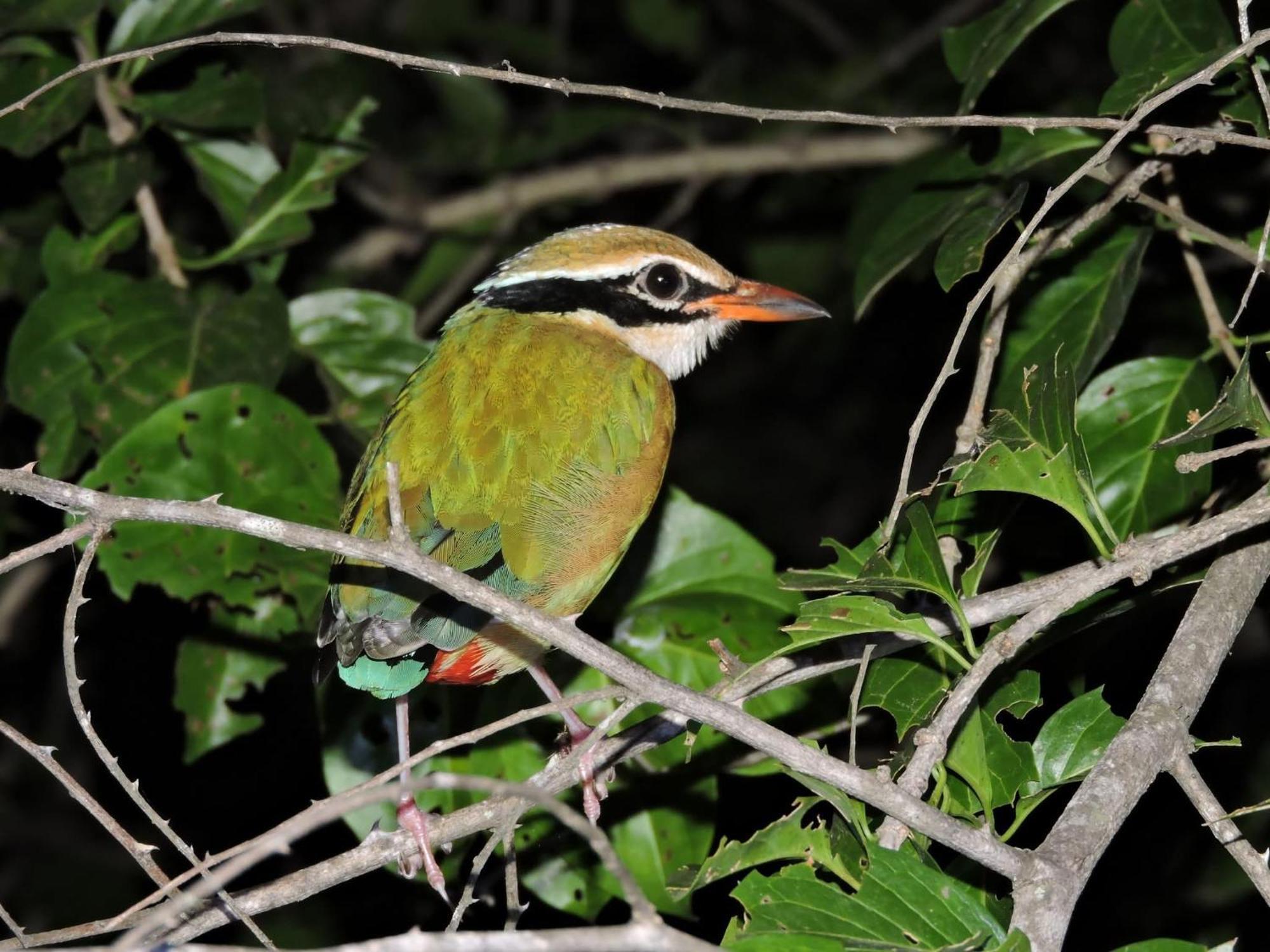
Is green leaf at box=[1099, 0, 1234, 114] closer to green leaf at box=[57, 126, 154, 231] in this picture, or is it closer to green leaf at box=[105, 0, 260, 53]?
green leaf at box=[105, 0, 260, 53]

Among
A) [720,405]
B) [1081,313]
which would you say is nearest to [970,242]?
[1081,313]

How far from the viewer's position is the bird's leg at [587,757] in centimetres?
371

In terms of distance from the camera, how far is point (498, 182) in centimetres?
676

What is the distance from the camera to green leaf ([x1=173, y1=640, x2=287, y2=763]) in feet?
13.4

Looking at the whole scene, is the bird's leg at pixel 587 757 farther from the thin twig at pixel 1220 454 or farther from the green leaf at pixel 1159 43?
the green leaf at pixel 1159 43

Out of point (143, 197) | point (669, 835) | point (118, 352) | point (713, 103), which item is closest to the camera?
point (713, 103)

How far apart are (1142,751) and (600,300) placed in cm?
236

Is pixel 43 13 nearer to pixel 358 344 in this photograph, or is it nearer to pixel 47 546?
pixel 358 344

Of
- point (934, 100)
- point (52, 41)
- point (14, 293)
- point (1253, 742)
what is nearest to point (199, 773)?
point (14, 293)

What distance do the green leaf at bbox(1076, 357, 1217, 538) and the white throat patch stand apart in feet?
4.24

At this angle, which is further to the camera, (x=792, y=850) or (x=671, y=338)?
(x=671, y=338)

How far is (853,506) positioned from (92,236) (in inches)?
181

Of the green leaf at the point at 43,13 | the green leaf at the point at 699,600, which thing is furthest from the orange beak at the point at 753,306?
the green leaf at the point at 43,13

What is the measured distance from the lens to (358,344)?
15.5 feet
